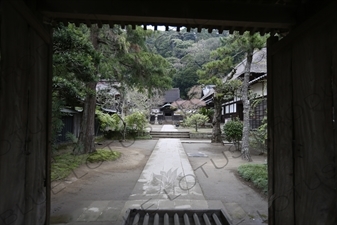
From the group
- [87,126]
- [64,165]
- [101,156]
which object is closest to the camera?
[64,165]

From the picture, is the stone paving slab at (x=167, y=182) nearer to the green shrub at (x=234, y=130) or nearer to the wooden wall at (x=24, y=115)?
the wooden wall at (x=24, y=115)

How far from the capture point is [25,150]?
1948mm

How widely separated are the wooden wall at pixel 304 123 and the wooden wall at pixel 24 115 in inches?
96.2

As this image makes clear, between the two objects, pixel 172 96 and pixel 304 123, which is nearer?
pixel 304 123

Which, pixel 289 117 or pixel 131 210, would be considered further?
pixel 131 210

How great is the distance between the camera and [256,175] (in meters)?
5.79

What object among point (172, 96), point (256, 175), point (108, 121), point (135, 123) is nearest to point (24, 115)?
point (256, 175)

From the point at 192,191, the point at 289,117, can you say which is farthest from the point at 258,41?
the point at 289,117

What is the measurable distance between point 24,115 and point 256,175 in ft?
17.8

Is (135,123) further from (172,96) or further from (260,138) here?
(172,96)

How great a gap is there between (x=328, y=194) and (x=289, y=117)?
824mm

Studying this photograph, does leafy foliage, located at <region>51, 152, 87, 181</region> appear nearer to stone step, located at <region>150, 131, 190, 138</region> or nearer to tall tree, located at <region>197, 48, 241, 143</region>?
tall tree, located at <region>197, 48, 241, 143</region>

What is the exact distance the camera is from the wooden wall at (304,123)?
71.9 inches

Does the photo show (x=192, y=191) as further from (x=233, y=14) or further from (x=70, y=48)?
(x=70, y=48)
